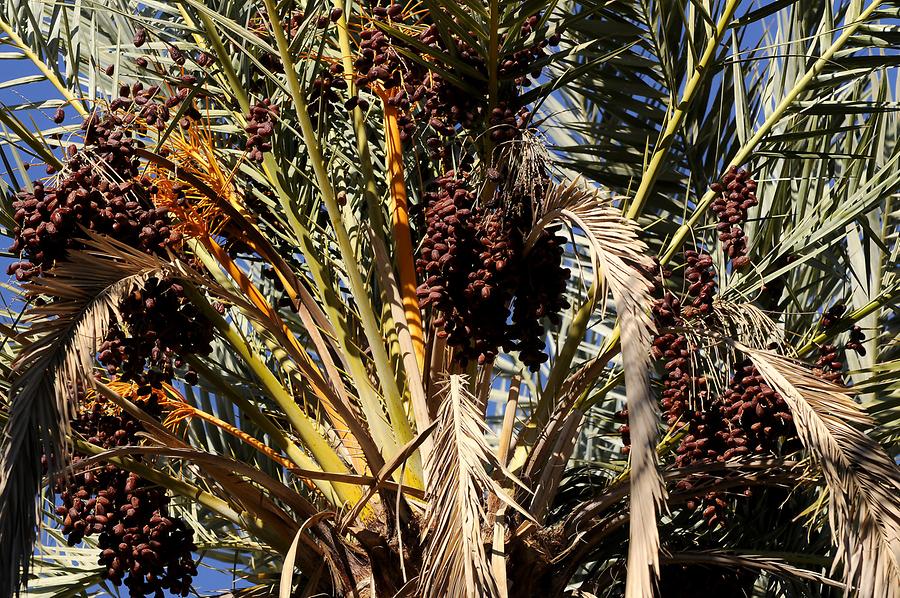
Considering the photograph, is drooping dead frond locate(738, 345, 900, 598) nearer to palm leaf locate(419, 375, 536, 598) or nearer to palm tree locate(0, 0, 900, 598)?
palm tree locate(0, 0, 900, 598)

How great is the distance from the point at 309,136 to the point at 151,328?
0.58 m

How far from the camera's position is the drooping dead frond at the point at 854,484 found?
7.47 feet

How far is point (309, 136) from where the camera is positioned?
2.84m

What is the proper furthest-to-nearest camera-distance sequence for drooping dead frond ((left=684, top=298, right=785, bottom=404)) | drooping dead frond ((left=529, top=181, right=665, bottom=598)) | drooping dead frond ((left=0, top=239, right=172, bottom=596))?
drooping dead frond ((left=684, top=298, right=785, bottom=404)), drooping dead frond ((left=0, top=239, right=172, bottom=596)), drooping dead frond ((left=529, top=181, right=665, bottom=598))

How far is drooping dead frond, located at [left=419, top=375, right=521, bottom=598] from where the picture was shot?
224 cm

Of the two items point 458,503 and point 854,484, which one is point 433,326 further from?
point 854,484

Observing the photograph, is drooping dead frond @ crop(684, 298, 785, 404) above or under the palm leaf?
above

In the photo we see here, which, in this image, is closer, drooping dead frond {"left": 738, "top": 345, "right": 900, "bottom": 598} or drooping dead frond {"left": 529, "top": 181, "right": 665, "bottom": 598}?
drooping dead frond {"left": 529, "top": 181, "right": 665, "bottom": 598}

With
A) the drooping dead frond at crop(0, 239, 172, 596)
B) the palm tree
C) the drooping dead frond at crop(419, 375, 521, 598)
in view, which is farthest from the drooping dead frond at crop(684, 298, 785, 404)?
the drooping dead frond at crop(0, 239, 172, 596)

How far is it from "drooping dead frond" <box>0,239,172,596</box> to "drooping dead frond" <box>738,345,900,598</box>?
54.9 inches

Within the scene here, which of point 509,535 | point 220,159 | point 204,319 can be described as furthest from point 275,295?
point 509,535

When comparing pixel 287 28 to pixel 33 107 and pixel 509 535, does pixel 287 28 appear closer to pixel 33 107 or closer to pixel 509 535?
pixel 33 107

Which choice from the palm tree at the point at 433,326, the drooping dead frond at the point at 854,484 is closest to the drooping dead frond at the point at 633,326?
the palm tree at the point at 433,326

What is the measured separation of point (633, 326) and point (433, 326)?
0.97 meters
